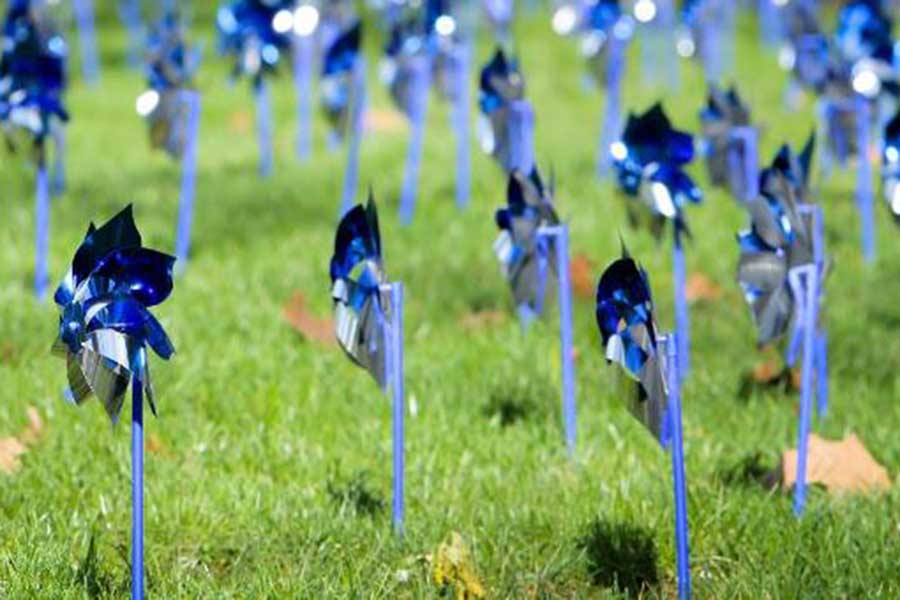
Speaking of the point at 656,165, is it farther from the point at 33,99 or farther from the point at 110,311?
the point at 33,99

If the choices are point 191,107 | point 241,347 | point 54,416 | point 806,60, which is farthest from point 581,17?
point 54,416

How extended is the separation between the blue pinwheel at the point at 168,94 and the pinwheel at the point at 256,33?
0.60 m

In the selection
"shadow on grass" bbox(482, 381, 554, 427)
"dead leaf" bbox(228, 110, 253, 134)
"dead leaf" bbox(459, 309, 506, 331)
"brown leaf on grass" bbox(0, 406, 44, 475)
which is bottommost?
"brown leaf on grass" bbox(0, 406, 44, 475)

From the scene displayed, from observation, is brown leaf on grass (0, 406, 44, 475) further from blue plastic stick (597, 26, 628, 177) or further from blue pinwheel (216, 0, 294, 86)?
blue plastic stick (597, 26, 628, 177)

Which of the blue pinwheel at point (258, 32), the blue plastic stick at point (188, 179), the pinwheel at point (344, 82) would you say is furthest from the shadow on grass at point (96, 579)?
the blue pinwheel at point (258, 32)

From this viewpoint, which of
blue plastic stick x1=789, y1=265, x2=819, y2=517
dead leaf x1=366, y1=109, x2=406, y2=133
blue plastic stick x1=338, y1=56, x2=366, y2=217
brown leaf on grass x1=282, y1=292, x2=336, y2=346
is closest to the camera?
blue plastic stick x1=789, y1=265, x2=819, y2=517

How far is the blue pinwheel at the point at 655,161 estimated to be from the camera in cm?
306

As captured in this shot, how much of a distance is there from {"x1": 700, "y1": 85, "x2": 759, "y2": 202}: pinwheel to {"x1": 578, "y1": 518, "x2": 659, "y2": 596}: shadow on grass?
1722 millimetres

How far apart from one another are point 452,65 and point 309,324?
6.64 ft

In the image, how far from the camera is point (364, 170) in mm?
5727

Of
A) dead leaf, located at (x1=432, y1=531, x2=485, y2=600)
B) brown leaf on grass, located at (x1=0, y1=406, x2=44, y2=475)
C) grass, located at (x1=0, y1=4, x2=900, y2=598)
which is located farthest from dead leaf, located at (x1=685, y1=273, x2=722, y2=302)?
dead leaf, located at (x1=432, y1=531, x2=485, y2=600)

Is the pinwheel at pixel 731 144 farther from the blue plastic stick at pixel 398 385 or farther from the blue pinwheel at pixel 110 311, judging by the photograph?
the blue pinwheel at pixel 110 311

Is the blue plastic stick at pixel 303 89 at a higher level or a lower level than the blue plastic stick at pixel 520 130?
higher

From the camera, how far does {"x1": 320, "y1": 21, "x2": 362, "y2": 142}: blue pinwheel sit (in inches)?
199
